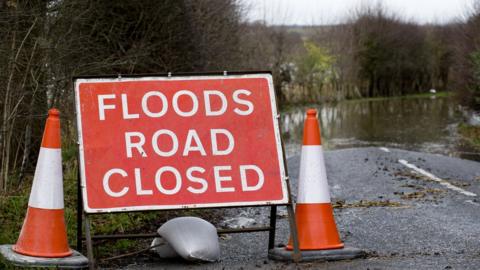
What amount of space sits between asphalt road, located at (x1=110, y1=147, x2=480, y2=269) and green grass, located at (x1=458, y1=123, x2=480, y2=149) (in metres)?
8.37

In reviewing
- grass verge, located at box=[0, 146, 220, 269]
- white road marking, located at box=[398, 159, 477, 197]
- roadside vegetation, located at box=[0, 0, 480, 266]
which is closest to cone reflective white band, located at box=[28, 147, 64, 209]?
grass verge, located at box=[0, 146, 220, 269]

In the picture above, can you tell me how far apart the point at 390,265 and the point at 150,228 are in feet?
10.6

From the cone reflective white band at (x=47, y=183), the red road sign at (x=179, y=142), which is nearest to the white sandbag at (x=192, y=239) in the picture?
the red road sign at (x=179, y=142)

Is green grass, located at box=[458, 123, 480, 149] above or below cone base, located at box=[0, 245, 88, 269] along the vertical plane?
below

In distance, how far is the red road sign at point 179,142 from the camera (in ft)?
21.8

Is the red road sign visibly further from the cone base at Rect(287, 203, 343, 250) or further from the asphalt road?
the asphalt road

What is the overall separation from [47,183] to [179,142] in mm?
1005

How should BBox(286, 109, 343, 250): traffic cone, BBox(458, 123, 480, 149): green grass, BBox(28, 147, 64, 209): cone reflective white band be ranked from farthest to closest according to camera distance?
BBox(458, 123, 480, 149): green grass, BBox(286, 109, 343, 250): traffic cone, BBox(28, 147, 64, 209): cone reflective white band

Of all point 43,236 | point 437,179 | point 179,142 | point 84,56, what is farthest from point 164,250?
point 437,179

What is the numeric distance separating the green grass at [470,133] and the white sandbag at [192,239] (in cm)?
1668

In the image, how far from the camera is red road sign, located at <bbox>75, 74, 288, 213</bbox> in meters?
6.65

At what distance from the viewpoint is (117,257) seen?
22.1ft

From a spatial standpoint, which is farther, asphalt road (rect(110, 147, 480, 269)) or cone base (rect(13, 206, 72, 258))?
asphalt road (rect(110, 147, 480, 269))

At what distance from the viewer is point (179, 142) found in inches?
269
